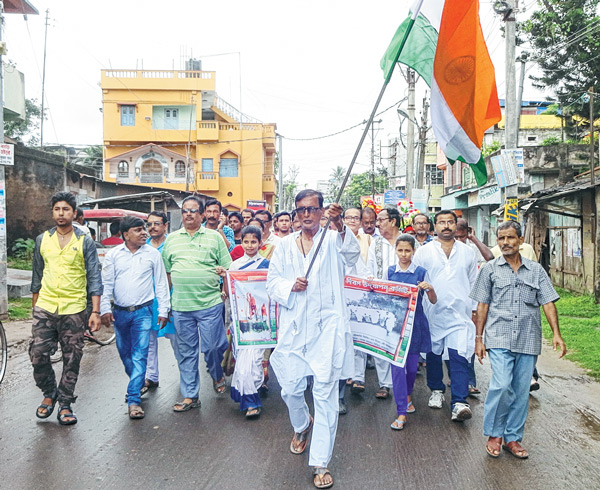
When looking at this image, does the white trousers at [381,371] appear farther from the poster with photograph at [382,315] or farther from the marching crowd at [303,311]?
the poster with photograph at [382,315]

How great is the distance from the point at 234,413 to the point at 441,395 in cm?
208

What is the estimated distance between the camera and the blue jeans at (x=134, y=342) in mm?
5293

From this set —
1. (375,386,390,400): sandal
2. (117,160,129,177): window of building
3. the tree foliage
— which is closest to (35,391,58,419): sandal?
(375,386,390,400): sandal

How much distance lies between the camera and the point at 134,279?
546 centimetres

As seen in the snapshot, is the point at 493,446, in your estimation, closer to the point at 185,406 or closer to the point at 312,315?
the point at 312,315

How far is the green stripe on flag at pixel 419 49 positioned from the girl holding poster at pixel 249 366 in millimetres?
2137

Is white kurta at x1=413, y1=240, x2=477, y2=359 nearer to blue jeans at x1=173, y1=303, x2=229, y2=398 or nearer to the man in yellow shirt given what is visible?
blue jeans at x1=173, y1=303, x2=229, y2=398

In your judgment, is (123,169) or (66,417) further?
(123,169)

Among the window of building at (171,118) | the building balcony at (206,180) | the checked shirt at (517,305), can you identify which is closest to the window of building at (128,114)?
the window of building at (171,118)

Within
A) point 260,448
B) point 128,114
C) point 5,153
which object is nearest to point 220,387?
point 260,448

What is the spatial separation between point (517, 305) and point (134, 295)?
3439 millimetres

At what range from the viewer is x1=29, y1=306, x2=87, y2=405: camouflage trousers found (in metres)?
4.97

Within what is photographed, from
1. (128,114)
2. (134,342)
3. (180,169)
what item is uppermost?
(128,114)

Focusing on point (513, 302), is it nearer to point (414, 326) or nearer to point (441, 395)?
point (414, 326)
